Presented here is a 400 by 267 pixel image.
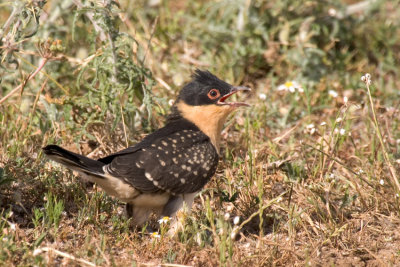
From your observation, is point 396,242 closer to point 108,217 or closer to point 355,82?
point 108,217

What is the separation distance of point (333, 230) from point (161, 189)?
56.2 inches

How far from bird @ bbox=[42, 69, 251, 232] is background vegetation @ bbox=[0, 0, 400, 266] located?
261 millimetres

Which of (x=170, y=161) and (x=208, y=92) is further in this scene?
(x=208, y=92)

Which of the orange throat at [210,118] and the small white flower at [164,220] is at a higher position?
the orange throat at [210,118]

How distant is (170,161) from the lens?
502cm

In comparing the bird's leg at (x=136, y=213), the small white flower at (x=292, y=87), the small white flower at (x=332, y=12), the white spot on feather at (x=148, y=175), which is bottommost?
the bird's leg at (x=136, y=213)

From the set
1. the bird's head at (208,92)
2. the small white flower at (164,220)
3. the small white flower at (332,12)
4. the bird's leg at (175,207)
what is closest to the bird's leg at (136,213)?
the bird's leg at (175,207)

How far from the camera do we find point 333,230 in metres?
4.96

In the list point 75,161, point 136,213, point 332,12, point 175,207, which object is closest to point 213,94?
point 175,207

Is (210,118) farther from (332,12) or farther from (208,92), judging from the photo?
(332,12)

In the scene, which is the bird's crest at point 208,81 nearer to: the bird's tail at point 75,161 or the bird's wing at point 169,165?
the bird's wing at point 169,165

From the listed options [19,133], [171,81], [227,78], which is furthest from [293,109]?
[19,133]

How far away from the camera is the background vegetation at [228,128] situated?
4746 millimetres

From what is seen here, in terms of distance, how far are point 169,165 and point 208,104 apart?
33.3 inches
